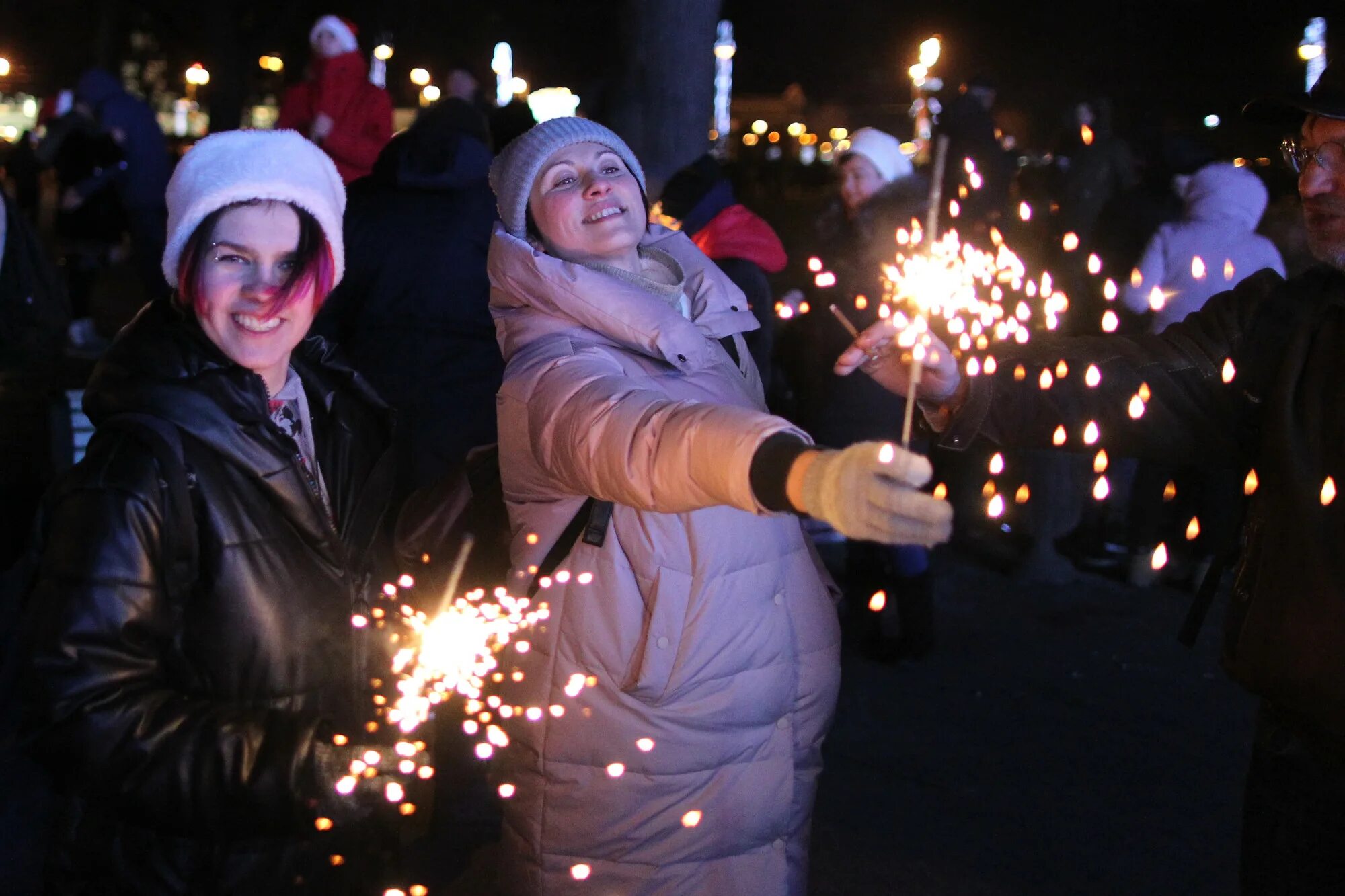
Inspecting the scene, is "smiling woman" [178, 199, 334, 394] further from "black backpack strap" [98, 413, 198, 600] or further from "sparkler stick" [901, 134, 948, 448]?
"sparkler stick" [901, 134, 948, 448]

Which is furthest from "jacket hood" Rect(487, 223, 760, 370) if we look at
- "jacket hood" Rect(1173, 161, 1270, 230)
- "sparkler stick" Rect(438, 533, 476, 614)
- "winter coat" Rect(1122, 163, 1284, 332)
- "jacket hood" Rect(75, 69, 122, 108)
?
"jacket hood" Rect(75, 69, 122, 108)

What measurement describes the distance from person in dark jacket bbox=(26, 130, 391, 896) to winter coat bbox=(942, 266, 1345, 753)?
1642mm

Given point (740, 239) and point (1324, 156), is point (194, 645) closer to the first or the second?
point (1324, 156)

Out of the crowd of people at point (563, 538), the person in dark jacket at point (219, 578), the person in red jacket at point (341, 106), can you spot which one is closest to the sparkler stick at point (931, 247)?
the crowd of people at point (563, 538)

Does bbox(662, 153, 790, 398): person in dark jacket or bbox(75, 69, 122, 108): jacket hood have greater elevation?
bbox(75, 69, 122, 108): jacket hood

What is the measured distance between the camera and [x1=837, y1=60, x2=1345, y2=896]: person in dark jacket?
257cm

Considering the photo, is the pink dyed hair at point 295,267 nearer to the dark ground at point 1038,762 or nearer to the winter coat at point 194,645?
the winter coat at point 194,645

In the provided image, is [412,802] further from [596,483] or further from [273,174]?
[273,174]

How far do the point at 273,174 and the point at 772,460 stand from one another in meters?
1.38

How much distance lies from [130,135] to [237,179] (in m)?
8.33

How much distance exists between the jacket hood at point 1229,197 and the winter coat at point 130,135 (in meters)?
7.77

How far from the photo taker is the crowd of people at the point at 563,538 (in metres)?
2.18

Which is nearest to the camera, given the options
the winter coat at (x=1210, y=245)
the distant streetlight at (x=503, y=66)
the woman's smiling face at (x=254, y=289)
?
the woman's smiling face at (x=254, y=289)

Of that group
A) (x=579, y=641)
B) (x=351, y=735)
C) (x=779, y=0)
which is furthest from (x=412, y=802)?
(x=779, y=0)
